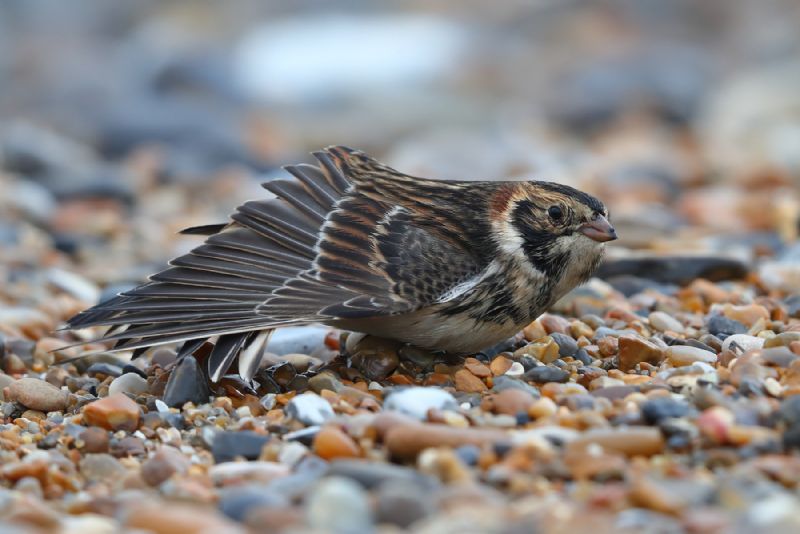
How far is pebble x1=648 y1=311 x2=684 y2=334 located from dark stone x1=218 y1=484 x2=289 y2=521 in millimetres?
2970

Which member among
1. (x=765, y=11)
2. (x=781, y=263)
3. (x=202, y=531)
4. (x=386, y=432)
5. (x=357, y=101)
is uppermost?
(x=765, y=11)

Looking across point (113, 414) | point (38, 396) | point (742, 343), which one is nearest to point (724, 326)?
point (742, 343)

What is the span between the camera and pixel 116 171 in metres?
13.8

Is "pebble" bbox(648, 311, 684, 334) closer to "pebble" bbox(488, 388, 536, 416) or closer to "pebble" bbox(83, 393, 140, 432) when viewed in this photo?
"pebble" bbox(488, 388, 536, 416)

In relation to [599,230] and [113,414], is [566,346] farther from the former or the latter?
[113,414]

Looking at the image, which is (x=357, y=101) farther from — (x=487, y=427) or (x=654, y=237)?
(x=487, y=427)

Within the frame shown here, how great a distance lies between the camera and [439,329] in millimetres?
6035

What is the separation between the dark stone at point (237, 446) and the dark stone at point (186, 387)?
2.09ft

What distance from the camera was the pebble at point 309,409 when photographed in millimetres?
5383

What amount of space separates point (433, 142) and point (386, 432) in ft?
33.0

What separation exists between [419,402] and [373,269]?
891mm

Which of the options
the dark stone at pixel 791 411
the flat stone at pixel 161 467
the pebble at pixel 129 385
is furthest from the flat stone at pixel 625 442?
the pebble at pixel 129 385

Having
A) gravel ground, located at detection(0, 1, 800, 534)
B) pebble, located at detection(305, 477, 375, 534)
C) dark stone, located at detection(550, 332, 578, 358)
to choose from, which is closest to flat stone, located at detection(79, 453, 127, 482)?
gravel ground, located at detection(0, 1, 800, 534)

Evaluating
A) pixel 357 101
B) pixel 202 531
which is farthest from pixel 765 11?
pixel 202 531
